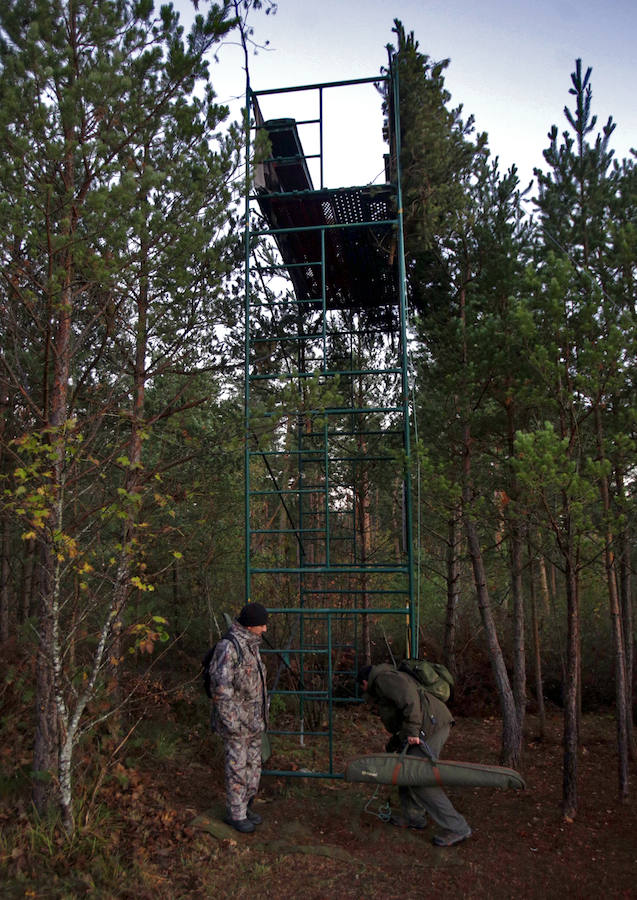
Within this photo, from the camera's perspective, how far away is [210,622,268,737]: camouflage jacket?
5.42m

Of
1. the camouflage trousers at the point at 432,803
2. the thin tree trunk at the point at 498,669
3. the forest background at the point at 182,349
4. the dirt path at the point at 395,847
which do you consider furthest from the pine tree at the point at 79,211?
the thin tree trunk at the point at 498,669

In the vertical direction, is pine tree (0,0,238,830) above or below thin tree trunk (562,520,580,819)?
above

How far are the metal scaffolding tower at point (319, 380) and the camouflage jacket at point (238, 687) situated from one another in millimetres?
694

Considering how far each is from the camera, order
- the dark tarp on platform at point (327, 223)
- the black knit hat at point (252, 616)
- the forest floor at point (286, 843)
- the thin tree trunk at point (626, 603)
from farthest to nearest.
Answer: the dark tarp on platform at point (327, 223)
the thin tree trunk at point (626, 603)
the black knit hat at point (252, 616)
the forest floor at point (286, 843)

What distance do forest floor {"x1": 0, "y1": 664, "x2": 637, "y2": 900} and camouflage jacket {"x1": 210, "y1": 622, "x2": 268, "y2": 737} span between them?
0.80m

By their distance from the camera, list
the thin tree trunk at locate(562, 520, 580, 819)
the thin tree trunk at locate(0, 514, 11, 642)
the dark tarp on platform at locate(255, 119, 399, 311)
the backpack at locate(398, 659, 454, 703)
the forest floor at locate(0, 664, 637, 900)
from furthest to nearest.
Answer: the thin tree trunk at locate(0, 514, 11, 642) → the dark tarp on platform at locate(255, 119, 399, 311) → the thin tree trunk at locate(562, 520, 580, 819) → the backpack at locate(398, 659, 454, 703) → the forest floor at locate(0, 664, 637, 900)

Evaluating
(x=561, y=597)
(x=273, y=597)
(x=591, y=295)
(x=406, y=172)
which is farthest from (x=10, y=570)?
(x=561, y=597)

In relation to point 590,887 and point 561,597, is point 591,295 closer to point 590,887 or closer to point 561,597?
point 590,887

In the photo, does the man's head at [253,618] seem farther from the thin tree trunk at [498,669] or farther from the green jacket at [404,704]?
the thin tree trunk at [498,669]

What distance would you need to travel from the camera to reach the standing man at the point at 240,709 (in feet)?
17.8

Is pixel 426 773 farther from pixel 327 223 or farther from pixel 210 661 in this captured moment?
pixel 327 223

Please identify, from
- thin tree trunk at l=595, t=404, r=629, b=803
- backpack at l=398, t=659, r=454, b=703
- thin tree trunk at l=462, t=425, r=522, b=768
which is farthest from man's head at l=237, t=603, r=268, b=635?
thin tree trunk at l=595, t=404, r=629, b=803

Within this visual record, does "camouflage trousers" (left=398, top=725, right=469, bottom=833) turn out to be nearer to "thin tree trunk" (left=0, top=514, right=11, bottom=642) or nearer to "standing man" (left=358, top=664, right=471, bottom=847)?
"standing man" (left=358, top=664, right=471, bottom=847)

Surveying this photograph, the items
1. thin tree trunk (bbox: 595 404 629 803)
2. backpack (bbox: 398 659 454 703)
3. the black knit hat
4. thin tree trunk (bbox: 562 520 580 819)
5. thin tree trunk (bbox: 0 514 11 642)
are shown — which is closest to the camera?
the black knit hat
